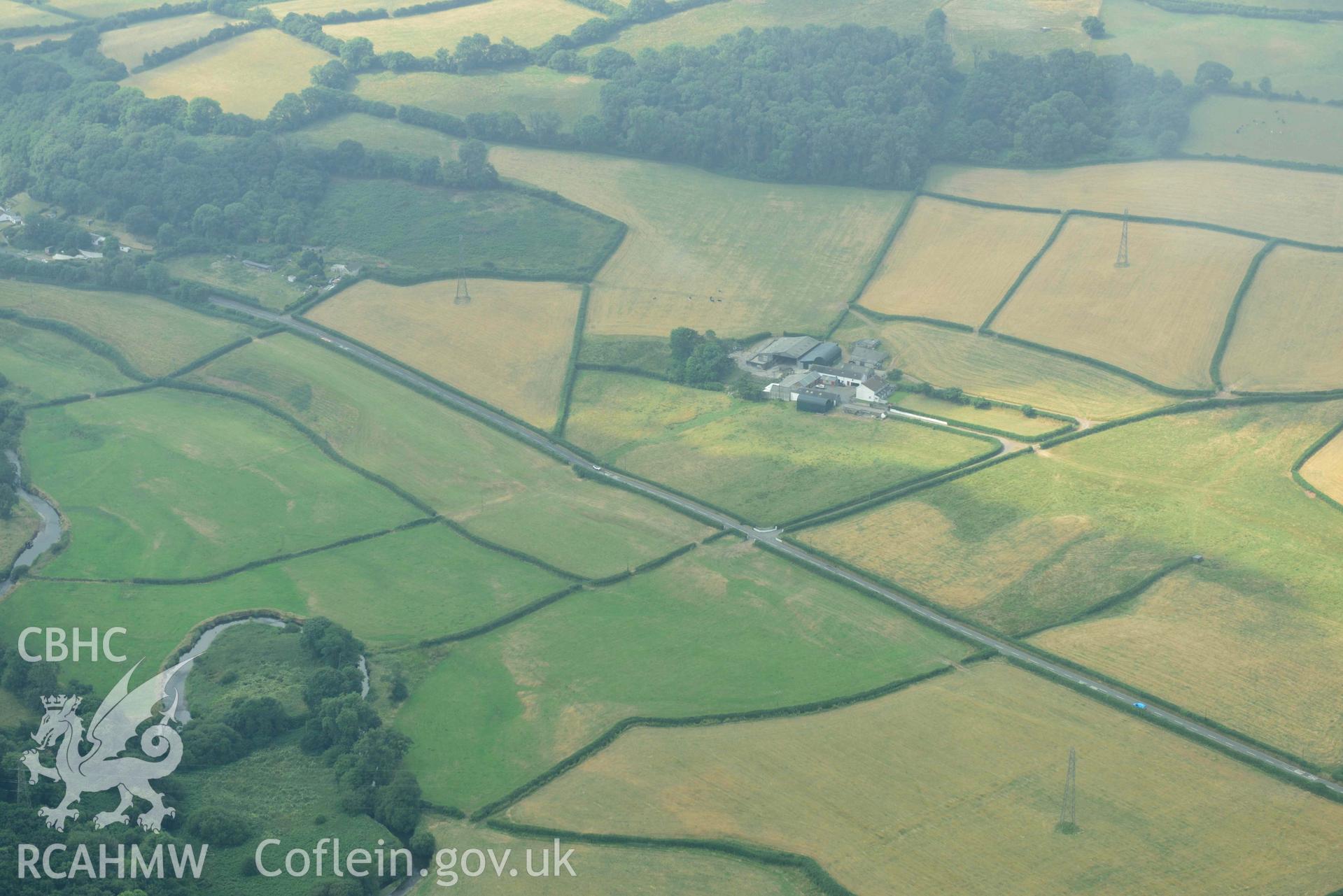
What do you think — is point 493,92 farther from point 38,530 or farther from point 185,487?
point 38,530

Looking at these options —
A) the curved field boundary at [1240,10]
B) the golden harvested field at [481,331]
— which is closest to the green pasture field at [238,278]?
the golden harvested field at [481,331]

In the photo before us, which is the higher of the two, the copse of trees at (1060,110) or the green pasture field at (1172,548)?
the copse of trees at (1060,110)

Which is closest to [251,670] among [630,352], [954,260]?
[630,352]

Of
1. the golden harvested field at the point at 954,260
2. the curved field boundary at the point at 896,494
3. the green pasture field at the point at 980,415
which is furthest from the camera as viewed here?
the golden harvested field at the point at 954,260

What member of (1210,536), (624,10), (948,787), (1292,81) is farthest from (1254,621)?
(624,10)

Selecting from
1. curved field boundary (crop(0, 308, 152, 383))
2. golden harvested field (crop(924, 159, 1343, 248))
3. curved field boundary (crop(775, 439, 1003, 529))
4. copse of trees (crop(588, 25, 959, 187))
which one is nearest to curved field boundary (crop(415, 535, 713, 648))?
curved field boundary (crop(775, 439, 1003, 529))

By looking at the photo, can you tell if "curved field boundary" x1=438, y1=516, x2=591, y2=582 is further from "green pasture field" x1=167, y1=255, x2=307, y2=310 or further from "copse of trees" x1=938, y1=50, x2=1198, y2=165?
"copse of trees" x1=938, y1=50, x2=1198, y2=165

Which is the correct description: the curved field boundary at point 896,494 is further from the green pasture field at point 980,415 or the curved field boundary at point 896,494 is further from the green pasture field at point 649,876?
the green pasture field at point 649,876
